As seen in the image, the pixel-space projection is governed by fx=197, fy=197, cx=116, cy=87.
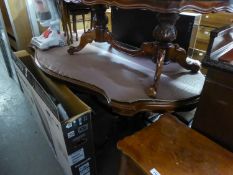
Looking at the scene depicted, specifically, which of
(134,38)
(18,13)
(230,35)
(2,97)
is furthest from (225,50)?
(2,97)

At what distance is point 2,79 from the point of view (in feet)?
7.37

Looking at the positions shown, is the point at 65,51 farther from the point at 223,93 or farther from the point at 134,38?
the point at 223,93

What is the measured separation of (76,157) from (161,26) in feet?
2.53

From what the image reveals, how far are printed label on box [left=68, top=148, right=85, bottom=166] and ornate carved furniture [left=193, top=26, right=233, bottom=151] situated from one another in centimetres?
60

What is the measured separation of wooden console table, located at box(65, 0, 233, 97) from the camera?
2.20ft

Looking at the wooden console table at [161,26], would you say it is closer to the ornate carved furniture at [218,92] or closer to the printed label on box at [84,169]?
the ornate carved furniture at [218,92]

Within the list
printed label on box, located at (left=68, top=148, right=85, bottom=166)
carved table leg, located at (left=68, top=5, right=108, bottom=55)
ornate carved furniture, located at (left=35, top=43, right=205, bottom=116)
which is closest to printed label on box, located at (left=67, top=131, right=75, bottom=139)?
printed label on box, located at (left=68, top=148, right=85, bottom=166)

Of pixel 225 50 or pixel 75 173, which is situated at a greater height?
pixel 225 50

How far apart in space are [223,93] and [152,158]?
0.36 meters

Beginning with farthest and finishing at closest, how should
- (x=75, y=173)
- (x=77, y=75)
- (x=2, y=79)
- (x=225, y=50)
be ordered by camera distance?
(x=2, y=79), (x=77, y=75), (x=75, y=173), (x=225, y=50)

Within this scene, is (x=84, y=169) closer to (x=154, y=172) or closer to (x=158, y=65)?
(x=154, y=172)

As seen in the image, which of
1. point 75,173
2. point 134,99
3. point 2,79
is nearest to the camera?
point 134,99

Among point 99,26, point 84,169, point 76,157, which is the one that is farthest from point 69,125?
point 99,26

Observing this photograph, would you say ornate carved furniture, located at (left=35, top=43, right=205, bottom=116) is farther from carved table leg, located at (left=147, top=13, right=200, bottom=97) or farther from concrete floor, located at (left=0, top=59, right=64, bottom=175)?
concrete floor, located at (left=0, top=59, right=64, bottom=175)
